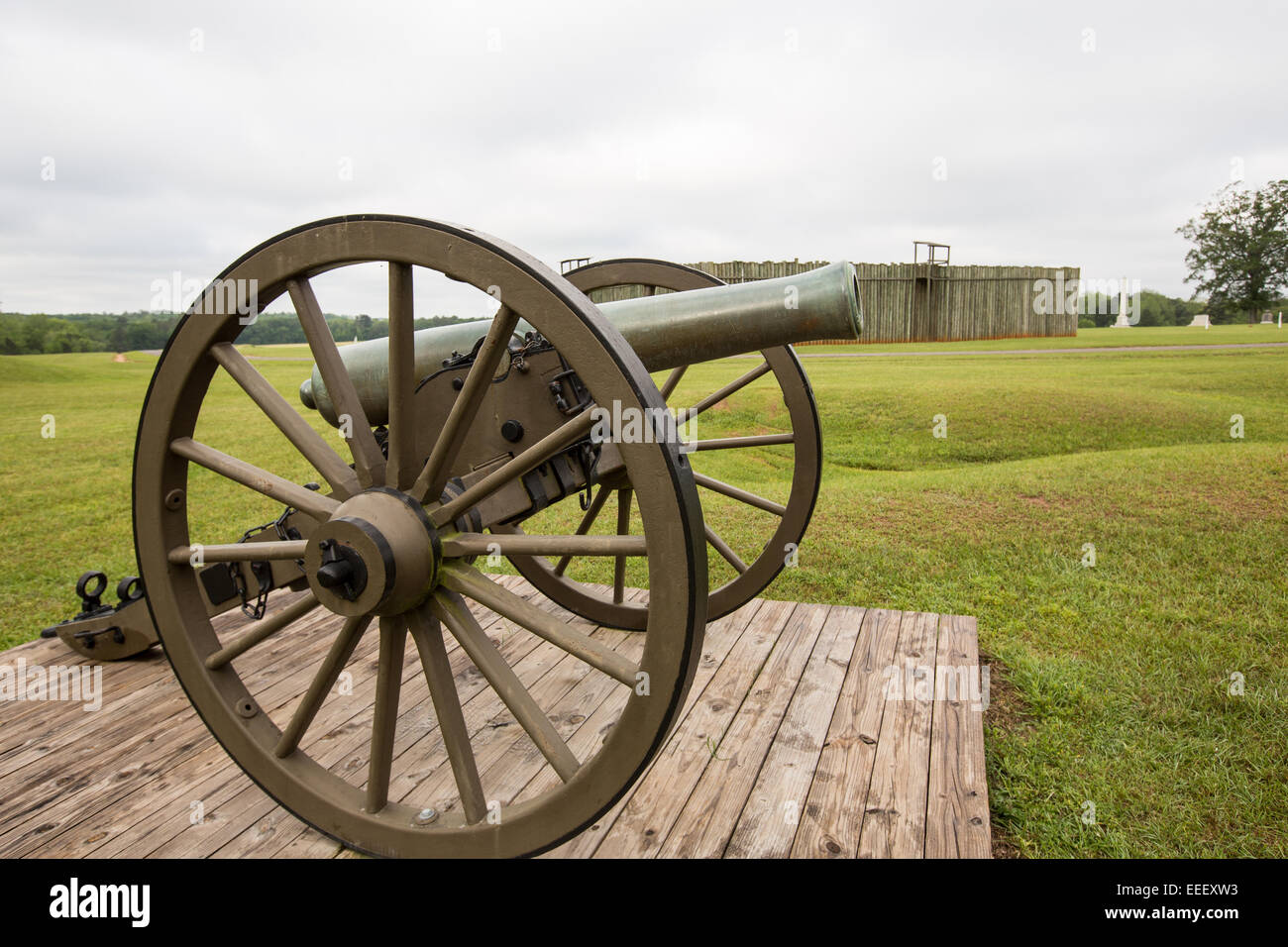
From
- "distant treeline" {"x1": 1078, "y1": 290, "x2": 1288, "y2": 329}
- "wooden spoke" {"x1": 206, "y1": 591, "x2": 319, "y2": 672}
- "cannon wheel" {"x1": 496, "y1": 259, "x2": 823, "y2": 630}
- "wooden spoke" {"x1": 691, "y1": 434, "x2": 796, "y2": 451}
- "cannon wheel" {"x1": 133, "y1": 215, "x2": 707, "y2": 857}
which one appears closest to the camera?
"cannon wheel" {"x1": 133, "y1": 215, "x2": 707, "y2": 857}

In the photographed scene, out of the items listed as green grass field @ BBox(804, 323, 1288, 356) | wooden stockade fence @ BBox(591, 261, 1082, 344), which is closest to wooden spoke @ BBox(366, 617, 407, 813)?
green grass field @ BBox(804, 323, 1288, 356)

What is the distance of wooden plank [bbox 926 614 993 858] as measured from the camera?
2182 millimetres

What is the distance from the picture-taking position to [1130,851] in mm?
2270

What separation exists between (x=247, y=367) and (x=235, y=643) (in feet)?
2.43

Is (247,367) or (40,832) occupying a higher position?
(247,367)

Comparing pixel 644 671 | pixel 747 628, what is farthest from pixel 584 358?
pixel 747 628

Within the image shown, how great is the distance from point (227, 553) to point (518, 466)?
94cm

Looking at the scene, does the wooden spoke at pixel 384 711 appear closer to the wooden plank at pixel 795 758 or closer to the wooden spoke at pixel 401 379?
the wooden spoke at pixel 401 379

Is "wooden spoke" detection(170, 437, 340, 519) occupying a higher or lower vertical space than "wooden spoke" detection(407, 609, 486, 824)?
higher

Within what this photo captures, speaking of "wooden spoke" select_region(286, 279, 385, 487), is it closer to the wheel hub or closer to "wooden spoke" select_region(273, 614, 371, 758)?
the wheel hub

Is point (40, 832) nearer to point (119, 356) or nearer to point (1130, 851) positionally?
point (1130, 851)

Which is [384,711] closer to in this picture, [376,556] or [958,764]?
[376,556]

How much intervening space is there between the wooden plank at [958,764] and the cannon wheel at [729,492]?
78 centimetres

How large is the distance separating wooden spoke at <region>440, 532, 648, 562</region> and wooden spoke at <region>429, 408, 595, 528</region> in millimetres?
71
